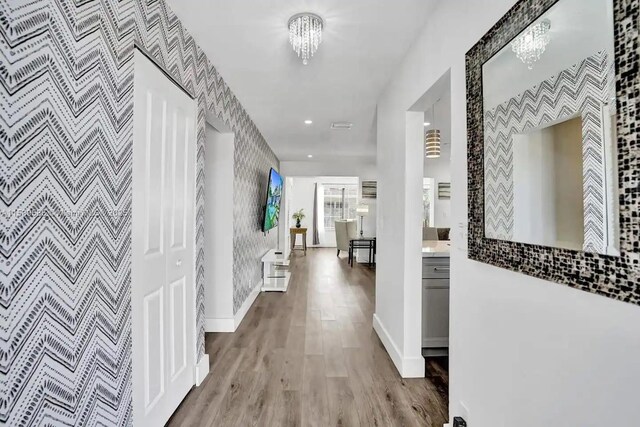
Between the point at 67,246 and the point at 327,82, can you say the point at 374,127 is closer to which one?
the point at 327,82

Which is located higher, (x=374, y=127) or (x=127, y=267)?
(x=374, y=127)

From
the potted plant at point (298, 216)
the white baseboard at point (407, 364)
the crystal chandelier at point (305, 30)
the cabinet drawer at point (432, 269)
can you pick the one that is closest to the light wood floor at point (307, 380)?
the white baseboard at point (407, 364)

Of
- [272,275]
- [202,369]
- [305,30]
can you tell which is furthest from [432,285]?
[272,275]

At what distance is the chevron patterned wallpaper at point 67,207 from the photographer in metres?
0.92

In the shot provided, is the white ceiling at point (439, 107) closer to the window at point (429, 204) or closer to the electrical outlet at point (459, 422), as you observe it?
the window at point (429, 204)

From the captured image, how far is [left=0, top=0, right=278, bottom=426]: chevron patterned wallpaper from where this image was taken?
92 centimetres

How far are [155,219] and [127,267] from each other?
342 millimetres

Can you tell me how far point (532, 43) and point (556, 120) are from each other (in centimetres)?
30

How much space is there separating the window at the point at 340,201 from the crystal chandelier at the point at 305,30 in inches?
362

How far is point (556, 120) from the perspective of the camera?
3.01 feet

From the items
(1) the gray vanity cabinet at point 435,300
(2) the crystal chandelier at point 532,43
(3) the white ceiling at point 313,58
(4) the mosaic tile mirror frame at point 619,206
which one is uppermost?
(3) the white ceiling at point 313,58

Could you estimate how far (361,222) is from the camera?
8.20 meters

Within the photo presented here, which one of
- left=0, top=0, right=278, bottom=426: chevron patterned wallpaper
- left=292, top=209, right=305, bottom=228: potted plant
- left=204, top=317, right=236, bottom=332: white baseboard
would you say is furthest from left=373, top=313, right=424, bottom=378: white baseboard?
left=292, top=209, right=305, bottom=228: potted plant

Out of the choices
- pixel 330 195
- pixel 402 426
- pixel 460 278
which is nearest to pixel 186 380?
pixel 402 426
